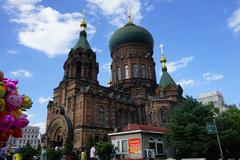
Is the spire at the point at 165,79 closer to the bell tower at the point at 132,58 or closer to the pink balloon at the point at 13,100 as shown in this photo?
the bell tower at the point at 132,58

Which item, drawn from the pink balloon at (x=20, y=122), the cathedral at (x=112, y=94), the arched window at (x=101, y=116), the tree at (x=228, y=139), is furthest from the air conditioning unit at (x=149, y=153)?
the pink balloon at (x=20, y=122)

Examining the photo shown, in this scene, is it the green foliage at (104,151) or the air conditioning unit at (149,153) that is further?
the air conditioning unit at (149,153)

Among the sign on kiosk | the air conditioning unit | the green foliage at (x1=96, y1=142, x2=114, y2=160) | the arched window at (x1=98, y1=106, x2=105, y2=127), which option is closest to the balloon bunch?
the green foliage at (x1=96, y1=142, x2=114, y2=160)

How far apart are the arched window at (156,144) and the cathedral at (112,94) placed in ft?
7.96

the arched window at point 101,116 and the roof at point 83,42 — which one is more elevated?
the roof at point 83,42

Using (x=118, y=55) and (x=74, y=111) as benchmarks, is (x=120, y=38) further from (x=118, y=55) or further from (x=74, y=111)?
(x=74, y=111)

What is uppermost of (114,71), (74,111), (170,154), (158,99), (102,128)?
(114,71)

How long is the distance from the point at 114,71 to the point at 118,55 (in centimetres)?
366

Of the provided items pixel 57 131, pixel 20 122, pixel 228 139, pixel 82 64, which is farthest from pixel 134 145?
pixel 20 122

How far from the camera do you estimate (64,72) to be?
135ft

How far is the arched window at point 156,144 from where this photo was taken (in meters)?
25.0

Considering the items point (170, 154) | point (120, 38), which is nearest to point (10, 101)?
point (170, 154)

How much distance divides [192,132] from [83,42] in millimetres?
28085

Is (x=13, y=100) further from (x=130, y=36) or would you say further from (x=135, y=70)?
(x=130, y=36)
